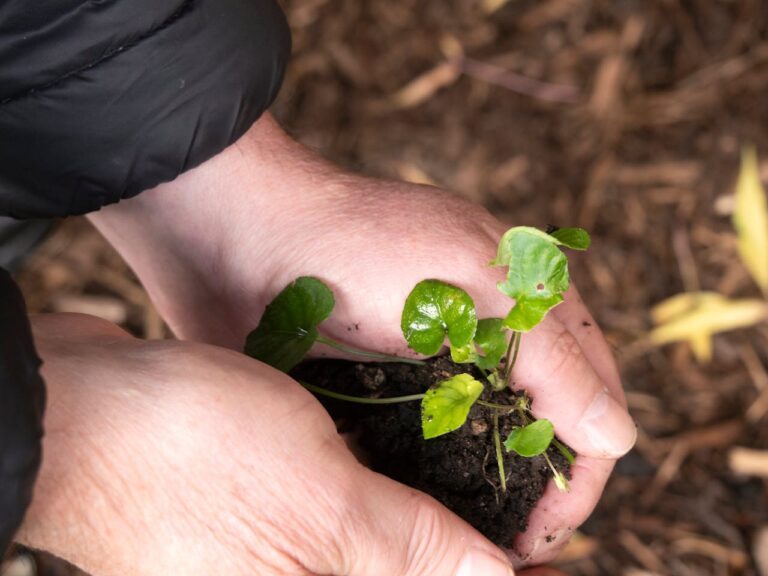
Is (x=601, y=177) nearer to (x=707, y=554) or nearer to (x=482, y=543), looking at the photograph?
(x=707, y=554)

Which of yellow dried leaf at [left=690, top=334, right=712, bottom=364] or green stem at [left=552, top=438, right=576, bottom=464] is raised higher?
green stem at [left=552, top=438, right=576, bottom=464]

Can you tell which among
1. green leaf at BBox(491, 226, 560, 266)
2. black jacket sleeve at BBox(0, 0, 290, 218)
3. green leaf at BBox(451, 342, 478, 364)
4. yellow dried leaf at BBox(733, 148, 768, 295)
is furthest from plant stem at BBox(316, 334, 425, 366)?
yellow dried leaf at BBox(733, 148, 768, 295)

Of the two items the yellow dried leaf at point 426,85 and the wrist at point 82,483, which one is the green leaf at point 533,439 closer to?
the wrist at point 82,483

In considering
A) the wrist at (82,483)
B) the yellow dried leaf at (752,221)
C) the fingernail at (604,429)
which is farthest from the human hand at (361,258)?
the yellow dried leaf at (752,221)

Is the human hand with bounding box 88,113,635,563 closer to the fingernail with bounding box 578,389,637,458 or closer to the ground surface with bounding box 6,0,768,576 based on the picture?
the fingernail with bounding box 578,389,637,458

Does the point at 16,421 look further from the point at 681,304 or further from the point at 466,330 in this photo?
the point at 681,304

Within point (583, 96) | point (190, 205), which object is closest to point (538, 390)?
point (190, 205)
